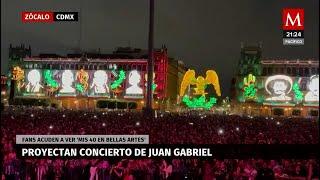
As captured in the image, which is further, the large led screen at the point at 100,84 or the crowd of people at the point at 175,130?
the large led screen at the point at 100,84

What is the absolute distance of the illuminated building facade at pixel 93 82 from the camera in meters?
119

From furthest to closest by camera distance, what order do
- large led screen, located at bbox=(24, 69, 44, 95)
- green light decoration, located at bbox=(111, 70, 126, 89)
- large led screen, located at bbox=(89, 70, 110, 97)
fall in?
large led screen, located at bbox=(24, 69, 44, 95)
large led screen, located at bbox=(89, 70, 110, 97)
green light decoration, located at bbox=(111, 70, 126, 89)

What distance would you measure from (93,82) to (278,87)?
38.9 meters

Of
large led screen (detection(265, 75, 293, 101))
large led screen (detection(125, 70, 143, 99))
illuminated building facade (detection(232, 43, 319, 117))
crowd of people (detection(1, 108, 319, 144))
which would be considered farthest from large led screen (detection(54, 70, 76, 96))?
crowd of people (detection(1, 108, 319, 144))

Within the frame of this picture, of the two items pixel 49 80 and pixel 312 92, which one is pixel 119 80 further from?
pixel 312 92

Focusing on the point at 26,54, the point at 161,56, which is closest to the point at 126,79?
the point at 161,56

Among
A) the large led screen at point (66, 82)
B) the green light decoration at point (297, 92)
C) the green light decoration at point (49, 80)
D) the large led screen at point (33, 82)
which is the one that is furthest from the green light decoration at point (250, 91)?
the large led screen at point (33, 82)

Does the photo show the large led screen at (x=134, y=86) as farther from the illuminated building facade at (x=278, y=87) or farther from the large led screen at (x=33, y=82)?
the illuminated building facade at (x=278, y=87)

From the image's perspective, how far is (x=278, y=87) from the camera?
11675cm

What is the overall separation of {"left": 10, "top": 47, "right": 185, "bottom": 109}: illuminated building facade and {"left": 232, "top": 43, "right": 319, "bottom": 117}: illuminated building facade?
18941 millimetres

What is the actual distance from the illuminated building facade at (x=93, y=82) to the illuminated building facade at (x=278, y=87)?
62.1 ft

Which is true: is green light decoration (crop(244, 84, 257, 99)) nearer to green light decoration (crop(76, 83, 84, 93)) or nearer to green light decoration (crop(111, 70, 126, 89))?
green light decoration (crop(111, 70, 126, 89))

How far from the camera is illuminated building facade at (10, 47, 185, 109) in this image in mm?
119375

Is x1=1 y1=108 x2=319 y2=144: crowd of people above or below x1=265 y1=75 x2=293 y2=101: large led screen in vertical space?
below
